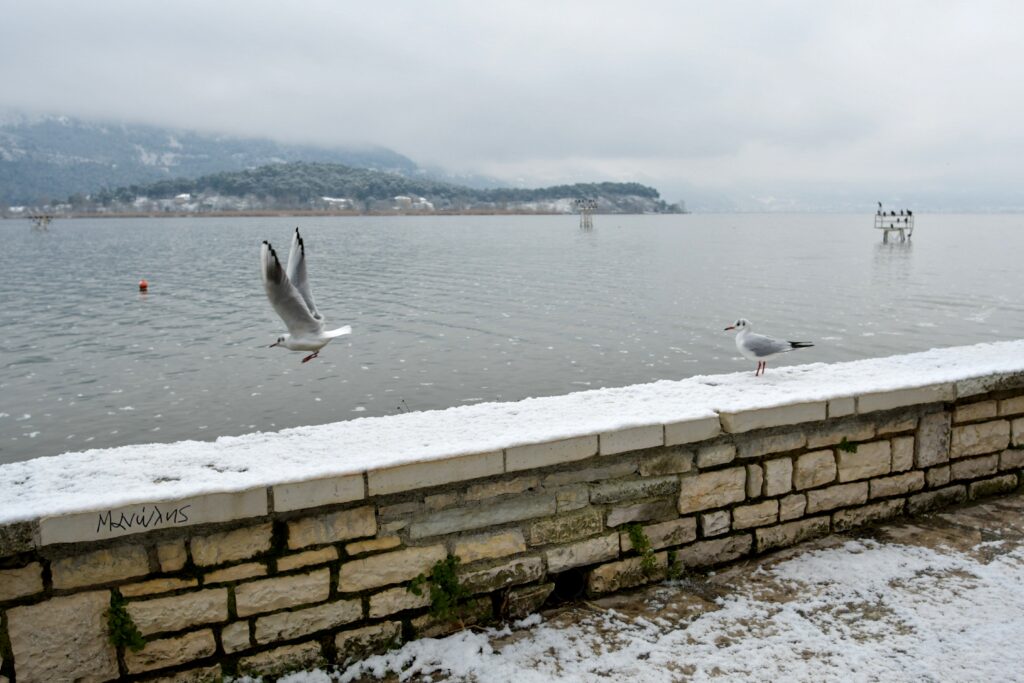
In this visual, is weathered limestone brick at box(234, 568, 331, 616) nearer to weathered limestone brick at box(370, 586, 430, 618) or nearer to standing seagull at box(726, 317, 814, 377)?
weathered limestone brick at box(370, 586, 430, 618)

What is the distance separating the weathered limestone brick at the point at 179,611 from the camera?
3836 mm

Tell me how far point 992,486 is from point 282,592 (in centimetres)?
563

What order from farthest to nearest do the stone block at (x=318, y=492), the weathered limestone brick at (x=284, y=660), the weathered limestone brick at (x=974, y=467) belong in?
the weathered limestone brick at (x=974, y=467) < the weathered limestone brick at (x=284, y=660) < the stone block at (x=318, y=492)

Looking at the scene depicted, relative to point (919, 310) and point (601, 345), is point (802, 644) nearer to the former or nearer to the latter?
point (601, 345)

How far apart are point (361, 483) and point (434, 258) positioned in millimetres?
47745

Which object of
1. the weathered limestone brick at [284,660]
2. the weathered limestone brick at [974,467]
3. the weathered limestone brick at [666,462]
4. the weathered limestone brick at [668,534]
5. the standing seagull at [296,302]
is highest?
the standing seagull at [296,302]

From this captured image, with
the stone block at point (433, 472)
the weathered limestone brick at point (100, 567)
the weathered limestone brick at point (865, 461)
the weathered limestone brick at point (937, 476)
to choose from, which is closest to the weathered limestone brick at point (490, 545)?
the stone block at point (433, 472)

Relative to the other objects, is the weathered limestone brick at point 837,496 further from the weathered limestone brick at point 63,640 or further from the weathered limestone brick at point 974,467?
the weathered limestone brick at point 63,640

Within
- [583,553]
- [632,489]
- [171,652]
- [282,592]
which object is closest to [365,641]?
[282,592]

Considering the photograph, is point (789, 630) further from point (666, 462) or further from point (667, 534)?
point (666, 462)

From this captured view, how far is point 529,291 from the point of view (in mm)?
32031

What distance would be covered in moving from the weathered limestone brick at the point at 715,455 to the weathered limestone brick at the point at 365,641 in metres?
2.24

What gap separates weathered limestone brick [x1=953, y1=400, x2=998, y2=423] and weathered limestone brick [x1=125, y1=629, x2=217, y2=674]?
18.2 ft

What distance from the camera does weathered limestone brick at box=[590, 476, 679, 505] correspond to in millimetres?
4797
